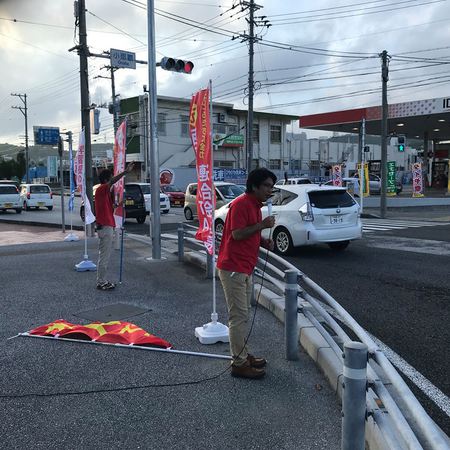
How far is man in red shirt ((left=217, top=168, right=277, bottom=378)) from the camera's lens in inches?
155

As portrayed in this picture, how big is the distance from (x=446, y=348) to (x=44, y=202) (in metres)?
29.3

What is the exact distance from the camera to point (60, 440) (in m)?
3.13

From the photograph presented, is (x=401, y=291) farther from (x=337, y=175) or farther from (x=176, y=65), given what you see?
(x=337, y=175)

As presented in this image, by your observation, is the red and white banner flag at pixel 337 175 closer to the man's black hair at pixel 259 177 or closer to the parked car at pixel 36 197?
the parked car at pixel 36 197

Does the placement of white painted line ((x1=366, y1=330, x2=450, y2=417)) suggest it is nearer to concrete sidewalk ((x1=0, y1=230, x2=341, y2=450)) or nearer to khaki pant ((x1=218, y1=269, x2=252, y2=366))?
concrete sidewalk ((x1=0, y1=230, x2=341, y2=450))

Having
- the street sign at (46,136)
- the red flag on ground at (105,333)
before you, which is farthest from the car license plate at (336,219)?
the street sign at (46,136)

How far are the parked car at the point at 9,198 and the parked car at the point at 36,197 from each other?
2.05m

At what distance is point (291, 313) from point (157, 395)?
4.62 ft

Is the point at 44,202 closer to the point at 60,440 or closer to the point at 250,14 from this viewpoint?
the point at 250,14

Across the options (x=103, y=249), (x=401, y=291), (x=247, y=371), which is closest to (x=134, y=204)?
(x=103, y=249)

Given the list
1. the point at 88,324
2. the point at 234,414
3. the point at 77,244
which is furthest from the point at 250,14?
the point at 234,414

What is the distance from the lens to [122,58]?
13875 mm

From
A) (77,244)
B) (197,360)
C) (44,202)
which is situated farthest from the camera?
(44,202)

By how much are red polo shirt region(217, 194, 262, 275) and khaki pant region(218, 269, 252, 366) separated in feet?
0.26
